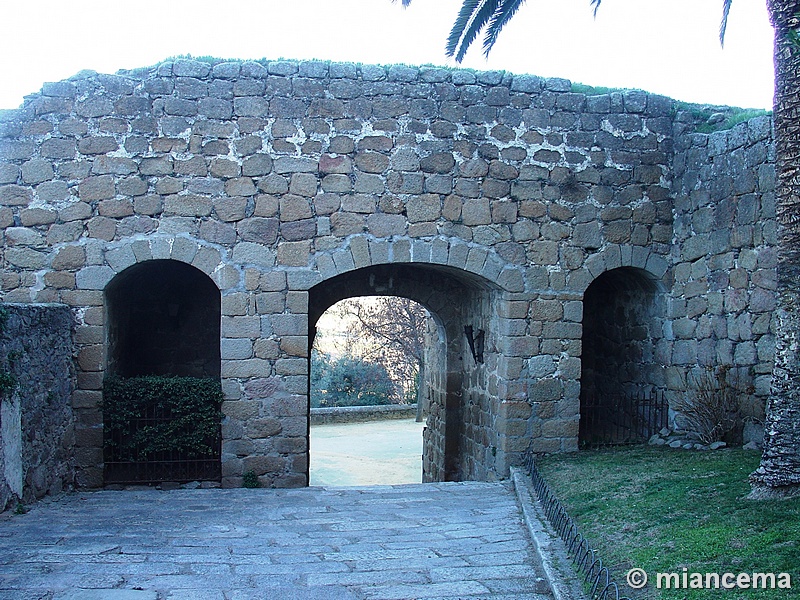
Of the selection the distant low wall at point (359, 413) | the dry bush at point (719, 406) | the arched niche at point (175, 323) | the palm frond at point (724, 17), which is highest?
the palm frond at point (724, 17)

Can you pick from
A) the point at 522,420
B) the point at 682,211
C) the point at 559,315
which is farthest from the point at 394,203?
the point at 682,211

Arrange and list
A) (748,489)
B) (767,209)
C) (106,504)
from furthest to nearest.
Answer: (767,209), (106,504), (748,489)

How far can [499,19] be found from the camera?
8.29m

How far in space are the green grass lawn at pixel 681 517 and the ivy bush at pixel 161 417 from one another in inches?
142

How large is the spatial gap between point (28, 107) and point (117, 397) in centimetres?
316

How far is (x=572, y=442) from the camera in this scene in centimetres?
819

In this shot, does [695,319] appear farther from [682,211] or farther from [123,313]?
[123,313]

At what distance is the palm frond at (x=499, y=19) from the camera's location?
820 centimetres

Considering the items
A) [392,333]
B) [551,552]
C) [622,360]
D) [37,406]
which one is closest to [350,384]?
[392,333]

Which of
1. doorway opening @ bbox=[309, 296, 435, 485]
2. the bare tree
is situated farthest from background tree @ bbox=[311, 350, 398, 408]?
the bare tree

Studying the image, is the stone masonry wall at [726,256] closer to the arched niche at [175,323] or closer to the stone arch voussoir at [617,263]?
the stone arch voussoir at [617,263]

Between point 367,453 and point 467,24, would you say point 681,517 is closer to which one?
point 467,24

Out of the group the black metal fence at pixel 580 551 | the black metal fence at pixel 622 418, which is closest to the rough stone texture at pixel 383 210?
the black metal fence at pixel 622 418

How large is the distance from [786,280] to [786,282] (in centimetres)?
1
